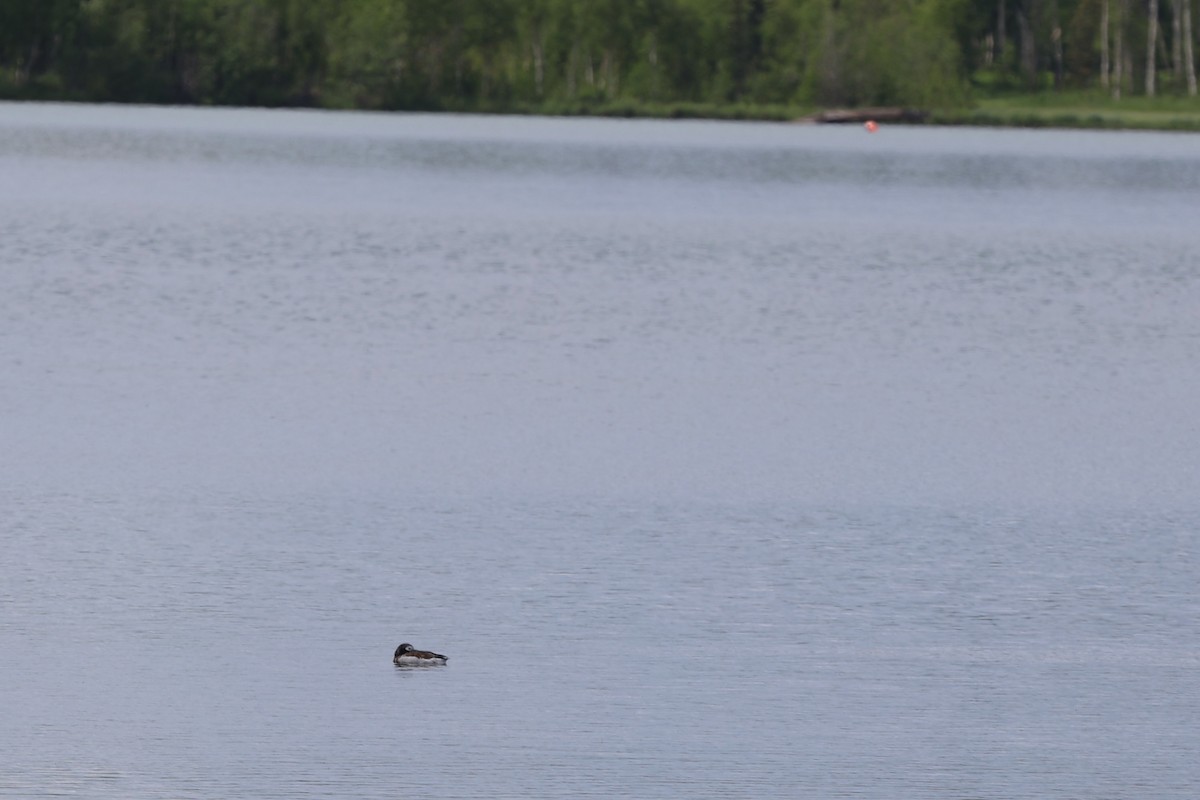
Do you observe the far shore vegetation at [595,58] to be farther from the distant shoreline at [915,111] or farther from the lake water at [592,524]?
the lake water at [592,524]

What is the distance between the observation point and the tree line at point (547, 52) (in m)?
107

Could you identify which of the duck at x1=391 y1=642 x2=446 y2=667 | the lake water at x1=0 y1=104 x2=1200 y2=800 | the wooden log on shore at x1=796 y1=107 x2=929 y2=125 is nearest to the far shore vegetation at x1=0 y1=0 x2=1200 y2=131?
the wooden log on shore at x1=796 y1=107 x2=929 y2=125

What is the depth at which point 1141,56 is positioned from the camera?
120 metres

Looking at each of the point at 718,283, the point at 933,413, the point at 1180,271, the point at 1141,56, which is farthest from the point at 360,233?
the point at 1141,56

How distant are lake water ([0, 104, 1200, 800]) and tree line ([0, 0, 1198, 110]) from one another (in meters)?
76.6

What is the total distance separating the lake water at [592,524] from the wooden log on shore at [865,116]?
7732cm

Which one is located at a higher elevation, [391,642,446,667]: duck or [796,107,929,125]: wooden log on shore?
[391,642,446,667]: duck

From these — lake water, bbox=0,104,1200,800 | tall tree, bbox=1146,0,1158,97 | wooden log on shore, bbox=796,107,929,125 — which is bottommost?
wooden log on shore, bbox=796,107,929,125

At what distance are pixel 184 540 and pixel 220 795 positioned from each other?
4524 millimetres

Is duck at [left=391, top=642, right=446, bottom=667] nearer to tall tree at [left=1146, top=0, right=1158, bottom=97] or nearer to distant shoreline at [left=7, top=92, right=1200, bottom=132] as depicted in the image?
distant shoreline at [left=7, top=92, right=1200, bottom=132]

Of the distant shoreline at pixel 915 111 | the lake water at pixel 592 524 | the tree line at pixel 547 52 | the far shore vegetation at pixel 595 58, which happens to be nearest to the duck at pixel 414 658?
the lake water at pixel 592 524

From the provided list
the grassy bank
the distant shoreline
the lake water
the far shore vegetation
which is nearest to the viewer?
the lake water

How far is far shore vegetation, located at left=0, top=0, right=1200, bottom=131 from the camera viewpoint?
107 meters

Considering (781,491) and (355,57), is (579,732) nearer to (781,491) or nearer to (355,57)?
(781,491)
